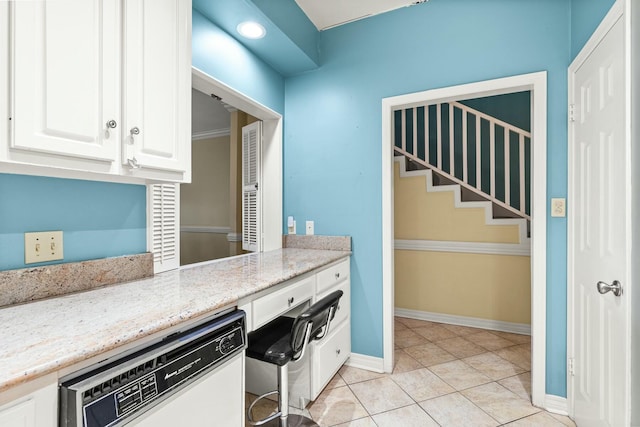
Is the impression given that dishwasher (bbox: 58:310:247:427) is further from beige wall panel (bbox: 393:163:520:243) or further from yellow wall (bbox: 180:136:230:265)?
yellow wall (bbox: 180:136:230:265)

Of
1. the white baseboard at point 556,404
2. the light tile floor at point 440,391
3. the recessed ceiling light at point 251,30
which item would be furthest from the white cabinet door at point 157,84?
the white baseboard at point 556,404

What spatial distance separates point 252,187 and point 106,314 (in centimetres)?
184

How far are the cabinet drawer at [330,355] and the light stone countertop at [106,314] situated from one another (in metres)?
0.65

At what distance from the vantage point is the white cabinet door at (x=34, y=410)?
64 cm

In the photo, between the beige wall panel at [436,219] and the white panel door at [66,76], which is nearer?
the white panel door at [66,76]

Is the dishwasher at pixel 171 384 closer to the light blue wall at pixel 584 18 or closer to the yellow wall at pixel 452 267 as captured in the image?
the light blue wall at pixel 584 18

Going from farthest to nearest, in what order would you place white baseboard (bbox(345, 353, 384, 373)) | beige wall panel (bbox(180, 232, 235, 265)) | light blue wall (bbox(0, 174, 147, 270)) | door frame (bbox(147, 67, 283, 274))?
beige wall panel (bbox(180, 232, 235, 265)), door frame (bbox(147, 67, 283, 274)), white baseboard (bbox(345, 353, 384, 373)), light blue wall (bbox(0, 174, 147, 270))

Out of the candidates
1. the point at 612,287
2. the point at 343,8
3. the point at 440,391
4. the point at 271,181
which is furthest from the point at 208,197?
the point at 612,287

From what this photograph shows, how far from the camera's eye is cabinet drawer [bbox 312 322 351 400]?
6.38 feet

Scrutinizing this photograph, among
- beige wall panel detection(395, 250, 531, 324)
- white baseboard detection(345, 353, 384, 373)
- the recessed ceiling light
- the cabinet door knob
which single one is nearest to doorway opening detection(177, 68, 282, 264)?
the recessed ceiling light

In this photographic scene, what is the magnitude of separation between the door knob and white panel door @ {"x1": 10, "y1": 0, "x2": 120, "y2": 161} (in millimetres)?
2024

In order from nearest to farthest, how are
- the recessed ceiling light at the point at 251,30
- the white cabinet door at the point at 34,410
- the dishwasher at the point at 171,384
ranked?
the white cabinet door at the point at 34,410, the dishwasher at the point at 171,384, the recessed ceiling light at the point at 251,30

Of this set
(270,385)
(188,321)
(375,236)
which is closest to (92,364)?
(188,321)

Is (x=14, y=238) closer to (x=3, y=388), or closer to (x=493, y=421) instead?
(x=3, y=388)
